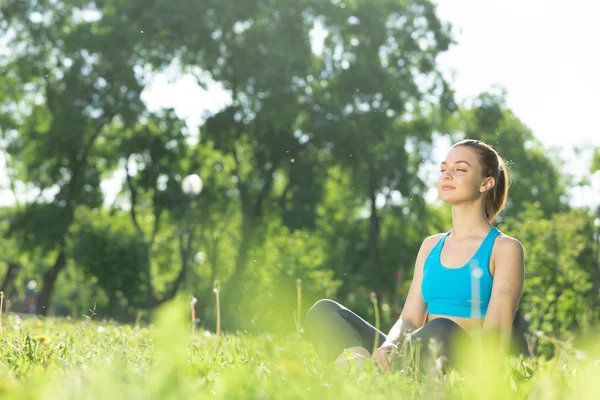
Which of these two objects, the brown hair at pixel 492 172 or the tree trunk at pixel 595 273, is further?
the tree trunk at pixel 595 273

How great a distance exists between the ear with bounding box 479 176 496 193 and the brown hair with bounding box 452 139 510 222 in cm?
2

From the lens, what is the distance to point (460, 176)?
396 cm

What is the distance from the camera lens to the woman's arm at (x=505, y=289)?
3.40 metres

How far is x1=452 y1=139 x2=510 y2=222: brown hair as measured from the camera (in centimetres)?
403

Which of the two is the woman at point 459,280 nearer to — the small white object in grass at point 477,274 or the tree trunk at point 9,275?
the small white object in grass at point 477,274

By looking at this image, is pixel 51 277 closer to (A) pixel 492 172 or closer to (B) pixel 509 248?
(A) pixel 492 172

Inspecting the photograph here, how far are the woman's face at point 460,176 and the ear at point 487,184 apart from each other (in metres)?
0.03

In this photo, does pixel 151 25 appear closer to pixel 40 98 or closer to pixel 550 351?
pixel 40 98

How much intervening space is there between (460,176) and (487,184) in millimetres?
184

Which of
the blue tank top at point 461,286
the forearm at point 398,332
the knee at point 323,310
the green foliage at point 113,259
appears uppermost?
the blue tank top at point 461,286

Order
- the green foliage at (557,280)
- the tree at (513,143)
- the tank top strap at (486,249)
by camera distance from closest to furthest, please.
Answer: the tank top strap at (486,249) → the green foliage at (557,280) → the tree at (513,143)

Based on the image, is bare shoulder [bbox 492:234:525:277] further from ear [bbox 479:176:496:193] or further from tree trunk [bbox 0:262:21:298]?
tree trunk [bbox 0:262:21:298]

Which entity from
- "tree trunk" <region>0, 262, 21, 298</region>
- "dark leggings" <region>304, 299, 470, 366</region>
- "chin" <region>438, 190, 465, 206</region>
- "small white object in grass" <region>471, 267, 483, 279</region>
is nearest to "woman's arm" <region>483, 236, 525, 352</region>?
"chin" <region>438, 190, 465, 206</region>

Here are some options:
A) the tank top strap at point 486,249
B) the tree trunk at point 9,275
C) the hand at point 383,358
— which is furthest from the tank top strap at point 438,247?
the tree trunk at point 9,275
